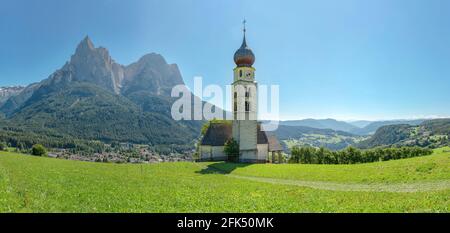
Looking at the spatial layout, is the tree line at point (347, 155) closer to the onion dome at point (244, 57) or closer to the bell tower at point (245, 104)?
the bell tower at point (245, 104)

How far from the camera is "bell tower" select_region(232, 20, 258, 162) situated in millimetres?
60688

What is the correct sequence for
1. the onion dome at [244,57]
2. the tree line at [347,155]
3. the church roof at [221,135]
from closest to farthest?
1. the onion dome at [244,57]
2. the church roof at [221,135]
3. the tree line at [347,155]

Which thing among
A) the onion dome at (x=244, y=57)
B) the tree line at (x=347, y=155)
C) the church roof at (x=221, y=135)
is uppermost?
the onion dome at (x=244, y=57)

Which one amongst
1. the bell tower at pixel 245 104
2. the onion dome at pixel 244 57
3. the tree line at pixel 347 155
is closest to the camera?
the bell tower at pixel 245 104

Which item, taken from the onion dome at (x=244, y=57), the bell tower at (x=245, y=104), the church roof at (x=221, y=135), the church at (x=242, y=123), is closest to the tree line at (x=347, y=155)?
the church roof at (x=221, y=135)

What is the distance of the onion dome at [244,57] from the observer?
203 feet

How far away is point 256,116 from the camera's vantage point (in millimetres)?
62312

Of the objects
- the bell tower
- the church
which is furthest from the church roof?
the bell tower

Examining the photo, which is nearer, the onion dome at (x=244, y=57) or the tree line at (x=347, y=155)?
the onion dome at (x=244, y=57)

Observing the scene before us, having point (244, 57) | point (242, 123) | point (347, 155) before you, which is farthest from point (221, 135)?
point (347, 155)

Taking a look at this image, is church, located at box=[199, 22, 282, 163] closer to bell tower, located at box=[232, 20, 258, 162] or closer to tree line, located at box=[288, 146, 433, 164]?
bell tower, located at box=[232, 20, 258, 162]
